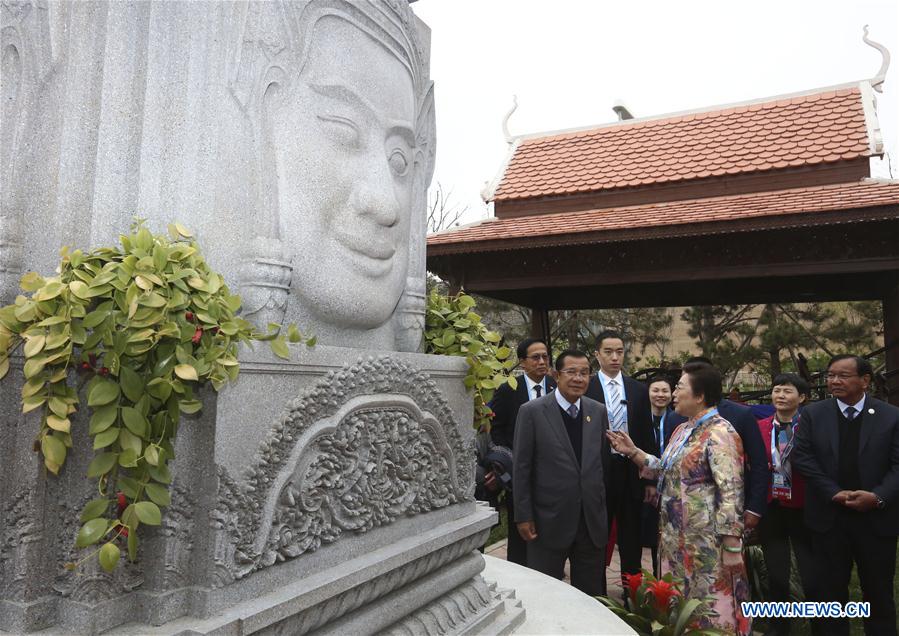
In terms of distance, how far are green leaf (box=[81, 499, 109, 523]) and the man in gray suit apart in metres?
2.37

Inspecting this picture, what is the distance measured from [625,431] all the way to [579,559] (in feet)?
3.50

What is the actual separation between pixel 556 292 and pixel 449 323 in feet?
19.8

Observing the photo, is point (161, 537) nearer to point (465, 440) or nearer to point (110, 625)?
point (110, 625)

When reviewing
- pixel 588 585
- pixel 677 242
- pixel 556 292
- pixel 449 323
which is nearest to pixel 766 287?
pixel 677 242

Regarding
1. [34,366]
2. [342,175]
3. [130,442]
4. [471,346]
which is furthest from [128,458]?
[471,346]

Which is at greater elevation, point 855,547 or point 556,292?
point 556,292

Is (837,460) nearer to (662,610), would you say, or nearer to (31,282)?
(662,610)

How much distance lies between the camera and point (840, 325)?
38.7ft

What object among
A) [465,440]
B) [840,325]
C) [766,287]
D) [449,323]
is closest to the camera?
[465,440]

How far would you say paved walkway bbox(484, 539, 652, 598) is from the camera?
4.42 metres

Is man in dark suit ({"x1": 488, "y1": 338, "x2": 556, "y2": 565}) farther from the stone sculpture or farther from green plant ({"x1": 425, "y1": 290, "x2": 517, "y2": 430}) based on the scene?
the stone sculpture

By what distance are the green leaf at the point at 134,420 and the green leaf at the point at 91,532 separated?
0.19m

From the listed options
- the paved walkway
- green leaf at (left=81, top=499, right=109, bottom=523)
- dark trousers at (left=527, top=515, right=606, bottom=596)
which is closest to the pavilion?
the paved walkway

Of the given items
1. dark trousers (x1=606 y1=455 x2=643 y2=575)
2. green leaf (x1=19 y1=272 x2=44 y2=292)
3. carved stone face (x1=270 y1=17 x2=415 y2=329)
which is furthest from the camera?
dark trousers (x1=606 y1=455 x2=643 y2=575)
